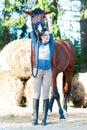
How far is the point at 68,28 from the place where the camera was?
17.8 m

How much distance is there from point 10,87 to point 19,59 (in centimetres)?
83

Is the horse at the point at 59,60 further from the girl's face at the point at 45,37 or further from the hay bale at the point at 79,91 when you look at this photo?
the hay bale at the point at 79,91

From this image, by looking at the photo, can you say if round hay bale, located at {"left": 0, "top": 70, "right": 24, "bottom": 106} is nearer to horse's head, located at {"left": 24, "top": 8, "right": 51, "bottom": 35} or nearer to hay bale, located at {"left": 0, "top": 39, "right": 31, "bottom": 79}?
hay bale, located at {"left": 0, "top": 39, "right": 31, "bottom": 79}

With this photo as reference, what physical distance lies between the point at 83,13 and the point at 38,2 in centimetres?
156

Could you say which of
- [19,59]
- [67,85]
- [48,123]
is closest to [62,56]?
[67,85]

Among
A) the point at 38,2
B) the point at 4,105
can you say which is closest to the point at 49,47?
the point at 4,105

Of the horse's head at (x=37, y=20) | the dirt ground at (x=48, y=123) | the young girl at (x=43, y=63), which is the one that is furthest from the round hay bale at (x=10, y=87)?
the horse's head at (x=37, y=20)

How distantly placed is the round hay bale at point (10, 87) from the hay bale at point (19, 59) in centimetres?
16

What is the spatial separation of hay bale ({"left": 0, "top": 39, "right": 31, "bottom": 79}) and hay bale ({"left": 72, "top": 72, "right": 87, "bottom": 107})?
129cm

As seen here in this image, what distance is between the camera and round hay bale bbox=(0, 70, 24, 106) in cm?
1307

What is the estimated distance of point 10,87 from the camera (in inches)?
517

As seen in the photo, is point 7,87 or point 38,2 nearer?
point 7,87

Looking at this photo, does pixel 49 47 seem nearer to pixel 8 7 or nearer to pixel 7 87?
pixel 7 87

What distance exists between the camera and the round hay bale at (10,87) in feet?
42.9
